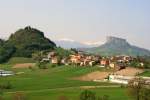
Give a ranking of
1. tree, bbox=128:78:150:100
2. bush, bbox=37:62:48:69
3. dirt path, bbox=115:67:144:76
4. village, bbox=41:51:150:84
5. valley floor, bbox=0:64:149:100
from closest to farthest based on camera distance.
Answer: tree, bbox=128:78:150:100 < valley floor, bbox=0:64:149:100 < village, bbox=41:51:150:84 < dirt path, bbox=115:67:144:76 < bush, bbox=37:62:48:69

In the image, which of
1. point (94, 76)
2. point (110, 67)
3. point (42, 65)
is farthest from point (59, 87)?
point (42, 65)

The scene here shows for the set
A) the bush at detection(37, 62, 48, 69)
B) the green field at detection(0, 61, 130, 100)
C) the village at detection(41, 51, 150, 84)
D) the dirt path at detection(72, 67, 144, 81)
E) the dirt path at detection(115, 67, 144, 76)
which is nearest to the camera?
the green field at detection(0, 61, 130, 100)

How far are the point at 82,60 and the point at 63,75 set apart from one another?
40411 mm

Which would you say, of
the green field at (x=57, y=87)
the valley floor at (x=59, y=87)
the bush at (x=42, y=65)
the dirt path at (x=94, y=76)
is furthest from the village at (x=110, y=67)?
the green field at (x=57, y=87)

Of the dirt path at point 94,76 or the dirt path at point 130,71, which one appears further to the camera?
the dirt path at point 130,71

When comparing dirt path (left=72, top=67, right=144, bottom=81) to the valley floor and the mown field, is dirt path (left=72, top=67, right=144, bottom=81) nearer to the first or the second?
the valley floor

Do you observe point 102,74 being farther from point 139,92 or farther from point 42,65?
point 139,92

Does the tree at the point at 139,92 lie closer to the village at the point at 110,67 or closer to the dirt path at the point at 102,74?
the village at the point at 110,67

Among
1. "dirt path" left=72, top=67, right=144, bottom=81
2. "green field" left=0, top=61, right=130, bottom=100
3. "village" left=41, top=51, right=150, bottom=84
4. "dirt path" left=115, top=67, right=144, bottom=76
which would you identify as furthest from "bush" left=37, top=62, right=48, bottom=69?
"dirt path" left=115, top=67, right=144, bottom=76

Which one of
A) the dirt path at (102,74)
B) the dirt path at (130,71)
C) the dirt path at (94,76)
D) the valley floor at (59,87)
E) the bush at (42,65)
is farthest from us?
the bush at (42,65)

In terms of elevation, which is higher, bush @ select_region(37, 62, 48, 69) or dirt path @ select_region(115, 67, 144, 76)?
bush @ select_region(37, 62, 48, 69)

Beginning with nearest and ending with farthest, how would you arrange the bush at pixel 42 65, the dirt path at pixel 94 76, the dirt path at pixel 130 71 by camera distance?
the dirt path at pixel 94 76, the dirt path at pixel 130 71, the bush at pixel 42 65

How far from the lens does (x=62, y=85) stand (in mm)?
109000

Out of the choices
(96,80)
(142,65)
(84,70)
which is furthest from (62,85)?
(142,65)
